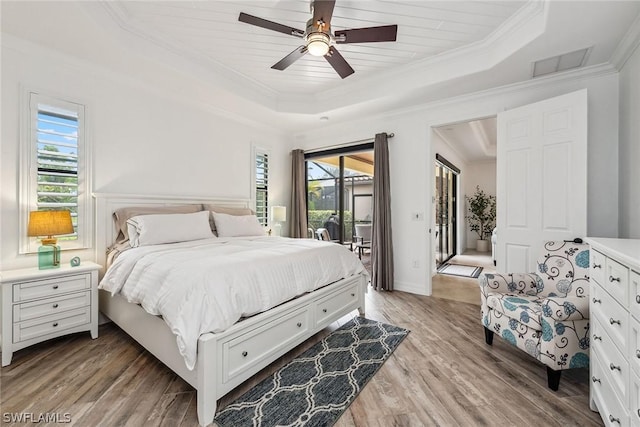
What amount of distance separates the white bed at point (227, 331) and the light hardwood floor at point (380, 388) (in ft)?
0.56

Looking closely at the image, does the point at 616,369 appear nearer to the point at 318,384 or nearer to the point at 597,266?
the point at 597,266

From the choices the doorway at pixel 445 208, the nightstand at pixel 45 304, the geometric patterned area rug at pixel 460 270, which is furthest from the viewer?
the doorway at pixel 445 208

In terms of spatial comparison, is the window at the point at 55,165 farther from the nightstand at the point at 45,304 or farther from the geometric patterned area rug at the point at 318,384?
the geometric patterned area rug at the point at 318,384

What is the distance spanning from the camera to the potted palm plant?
24.5 ft

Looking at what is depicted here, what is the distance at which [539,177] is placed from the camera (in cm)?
279

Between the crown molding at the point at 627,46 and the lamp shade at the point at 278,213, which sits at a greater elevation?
the crown molding at the point at 627,46

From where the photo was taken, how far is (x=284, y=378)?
1915mm

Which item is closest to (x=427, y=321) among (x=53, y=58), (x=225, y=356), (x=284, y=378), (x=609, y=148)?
(x=284, y=378)

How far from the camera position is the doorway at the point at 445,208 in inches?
207

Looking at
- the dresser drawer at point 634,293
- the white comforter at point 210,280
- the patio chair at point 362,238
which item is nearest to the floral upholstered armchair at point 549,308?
the dresser drawer at point 634,293

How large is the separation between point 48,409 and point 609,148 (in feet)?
16.0

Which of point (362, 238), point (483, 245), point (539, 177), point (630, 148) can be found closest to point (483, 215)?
point (483, 245)

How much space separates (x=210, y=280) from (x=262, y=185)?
320 centimetres

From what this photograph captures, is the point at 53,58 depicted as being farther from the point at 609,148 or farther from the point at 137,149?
the point at 609,148
